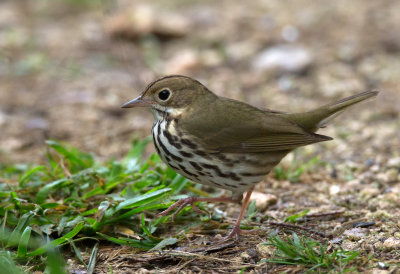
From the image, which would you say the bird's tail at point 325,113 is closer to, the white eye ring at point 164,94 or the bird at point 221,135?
the bird at point 221,135

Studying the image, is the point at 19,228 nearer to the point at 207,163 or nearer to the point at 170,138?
the point at 170,138

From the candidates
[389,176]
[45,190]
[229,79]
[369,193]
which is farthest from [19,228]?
[229,79]

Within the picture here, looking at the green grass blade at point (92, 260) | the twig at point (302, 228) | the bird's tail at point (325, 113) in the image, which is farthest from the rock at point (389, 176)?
the green grass blade at point (92, 260)

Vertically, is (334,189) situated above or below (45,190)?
below

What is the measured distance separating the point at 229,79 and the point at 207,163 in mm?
3610

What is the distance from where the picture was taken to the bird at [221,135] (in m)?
3.64

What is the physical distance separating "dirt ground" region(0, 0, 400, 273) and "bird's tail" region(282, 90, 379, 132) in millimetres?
616

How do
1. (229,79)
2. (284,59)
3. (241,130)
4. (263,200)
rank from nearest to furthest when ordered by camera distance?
(241,130)
(263,200)
(229,79)
(284,59)

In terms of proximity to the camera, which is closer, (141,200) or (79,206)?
(141,200)

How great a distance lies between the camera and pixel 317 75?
702cm

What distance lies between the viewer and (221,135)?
3.77m

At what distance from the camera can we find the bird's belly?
11.8 ft

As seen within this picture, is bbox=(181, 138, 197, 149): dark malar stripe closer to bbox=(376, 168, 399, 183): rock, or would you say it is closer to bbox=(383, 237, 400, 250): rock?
bbox=(383, 237, 400, 250): rock

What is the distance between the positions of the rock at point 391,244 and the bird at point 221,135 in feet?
2.59
